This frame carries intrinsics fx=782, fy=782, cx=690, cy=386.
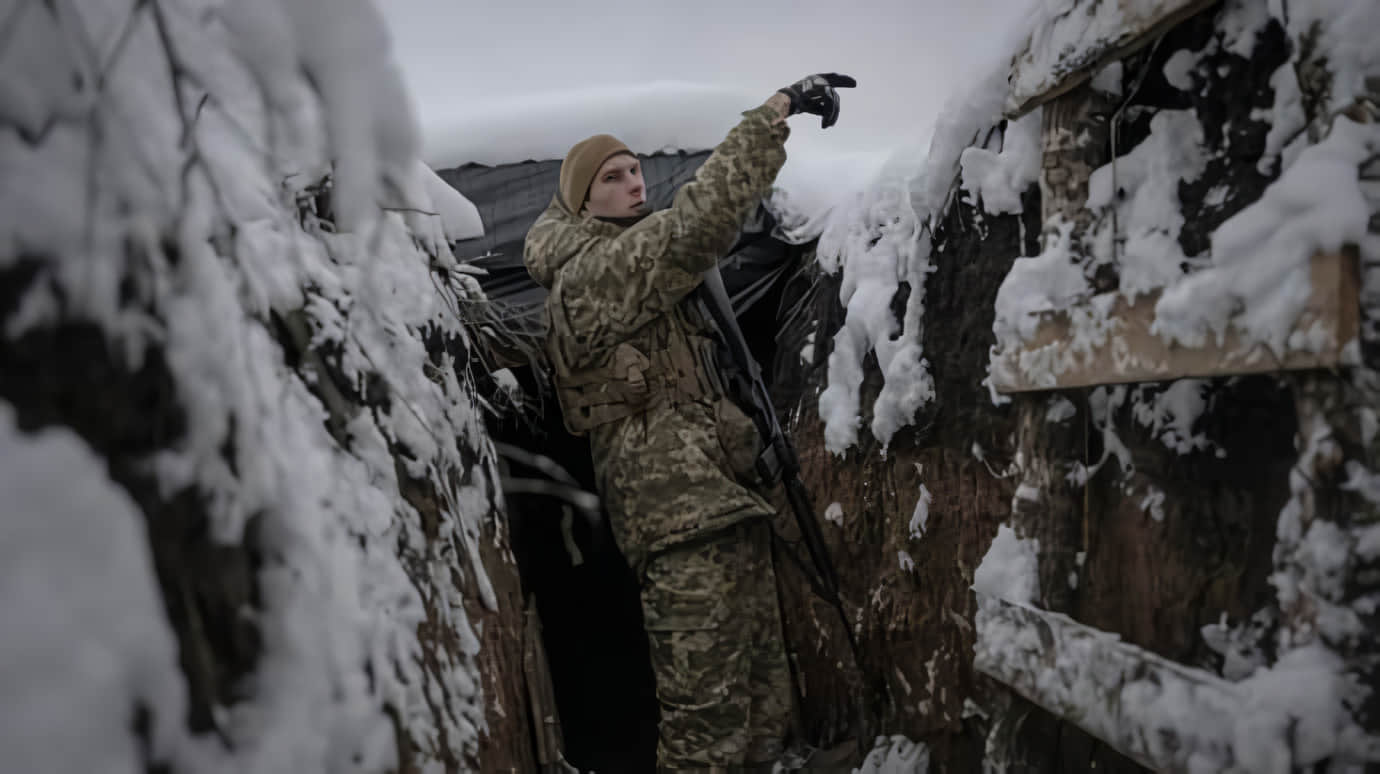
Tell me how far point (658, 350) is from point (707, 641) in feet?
2.29

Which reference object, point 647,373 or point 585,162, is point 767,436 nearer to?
point 647,373

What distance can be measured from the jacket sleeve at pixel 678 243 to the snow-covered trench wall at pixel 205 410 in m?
0.78

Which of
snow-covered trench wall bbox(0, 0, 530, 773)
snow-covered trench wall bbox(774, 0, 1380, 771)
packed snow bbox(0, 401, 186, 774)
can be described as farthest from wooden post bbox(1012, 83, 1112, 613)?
packed snow bbox(0, 401, 186, 774)

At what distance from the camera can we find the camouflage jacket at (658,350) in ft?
5.86

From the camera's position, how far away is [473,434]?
4.97 ft

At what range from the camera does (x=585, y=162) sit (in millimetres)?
2057

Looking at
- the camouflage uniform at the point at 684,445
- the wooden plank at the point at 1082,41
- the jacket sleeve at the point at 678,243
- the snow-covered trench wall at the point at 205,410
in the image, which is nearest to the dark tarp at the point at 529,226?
the camouflage uniform at the point at 684,445

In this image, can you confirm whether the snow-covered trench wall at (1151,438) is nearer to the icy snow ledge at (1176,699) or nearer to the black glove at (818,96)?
the icy snow ledge at (1176,699)

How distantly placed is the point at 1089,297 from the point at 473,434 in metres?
1.10

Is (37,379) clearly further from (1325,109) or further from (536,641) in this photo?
(536,641)

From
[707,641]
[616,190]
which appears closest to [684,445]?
[707,641]

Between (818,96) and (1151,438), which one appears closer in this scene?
(1151,438)

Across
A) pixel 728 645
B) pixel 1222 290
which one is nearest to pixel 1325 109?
pixel 1222 290

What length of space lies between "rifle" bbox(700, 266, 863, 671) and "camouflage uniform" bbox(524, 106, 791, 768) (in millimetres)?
55
